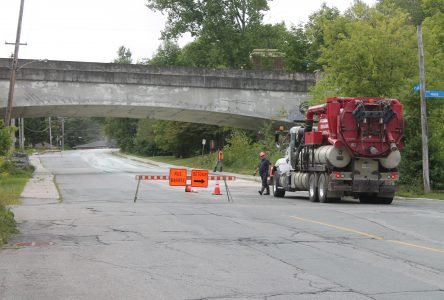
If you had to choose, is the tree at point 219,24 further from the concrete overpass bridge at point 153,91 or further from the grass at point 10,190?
the grass at point 10,190

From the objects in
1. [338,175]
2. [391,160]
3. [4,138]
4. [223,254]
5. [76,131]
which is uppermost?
[76,131]

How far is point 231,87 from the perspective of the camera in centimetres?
4447

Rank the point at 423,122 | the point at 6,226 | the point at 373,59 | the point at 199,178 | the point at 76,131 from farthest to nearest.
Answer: the point at 76,131, the point at 373,59, the point at 423,122, the point at 199,178, the point at 6,226

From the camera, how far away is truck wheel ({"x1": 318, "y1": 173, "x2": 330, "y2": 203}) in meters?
22.5

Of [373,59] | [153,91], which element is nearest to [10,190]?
[373,59]

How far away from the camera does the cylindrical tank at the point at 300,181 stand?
2461 centimetres

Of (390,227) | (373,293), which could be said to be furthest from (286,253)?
(390,227)

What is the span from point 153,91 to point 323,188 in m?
22.1

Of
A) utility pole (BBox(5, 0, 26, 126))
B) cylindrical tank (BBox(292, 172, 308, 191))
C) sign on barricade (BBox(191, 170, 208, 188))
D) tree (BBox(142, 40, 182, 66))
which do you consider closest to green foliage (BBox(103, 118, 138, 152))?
tree (BBox(142, 40, 182, 66))

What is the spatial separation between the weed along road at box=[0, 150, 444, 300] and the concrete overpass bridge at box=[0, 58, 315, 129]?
23.1 meters

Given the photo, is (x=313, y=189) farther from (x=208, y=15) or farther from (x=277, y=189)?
(x=208, y=15)

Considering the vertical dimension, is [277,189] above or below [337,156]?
below

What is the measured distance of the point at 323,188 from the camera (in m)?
22.7

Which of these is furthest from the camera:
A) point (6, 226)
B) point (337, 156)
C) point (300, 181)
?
point (300, 181)
